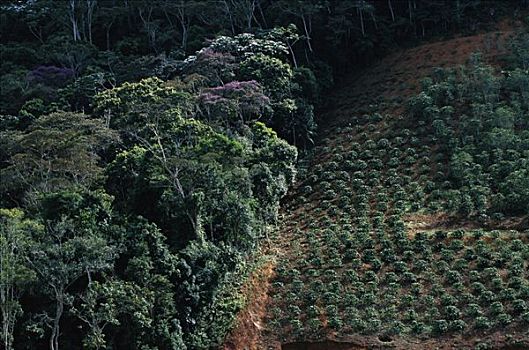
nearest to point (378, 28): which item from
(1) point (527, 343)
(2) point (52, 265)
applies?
(1) point (527, 343)

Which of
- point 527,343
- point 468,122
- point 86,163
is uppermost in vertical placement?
point 86,163

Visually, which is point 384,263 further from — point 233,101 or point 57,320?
point 57,320

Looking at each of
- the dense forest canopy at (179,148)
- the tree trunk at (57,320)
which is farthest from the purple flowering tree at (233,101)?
the tree trunk at (57,320)

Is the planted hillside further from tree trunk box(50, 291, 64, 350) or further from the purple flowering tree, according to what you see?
tree trunk box(50, 291, 64, 350)

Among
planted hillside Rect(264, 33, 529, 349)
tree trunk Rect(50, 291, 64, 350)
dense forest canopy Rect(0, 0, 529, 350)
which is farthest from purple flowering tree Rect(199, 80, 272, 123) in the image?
tree trunk Rect(50, 291, 64, 350)

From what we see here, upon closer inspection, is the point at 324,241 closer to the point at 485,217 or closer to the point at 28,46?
the point at 485,217

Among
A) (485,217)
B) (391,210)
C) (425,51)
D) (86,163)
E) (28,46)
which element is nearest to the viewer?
(86,163)

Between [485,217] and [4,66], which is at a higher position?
[4,66]
